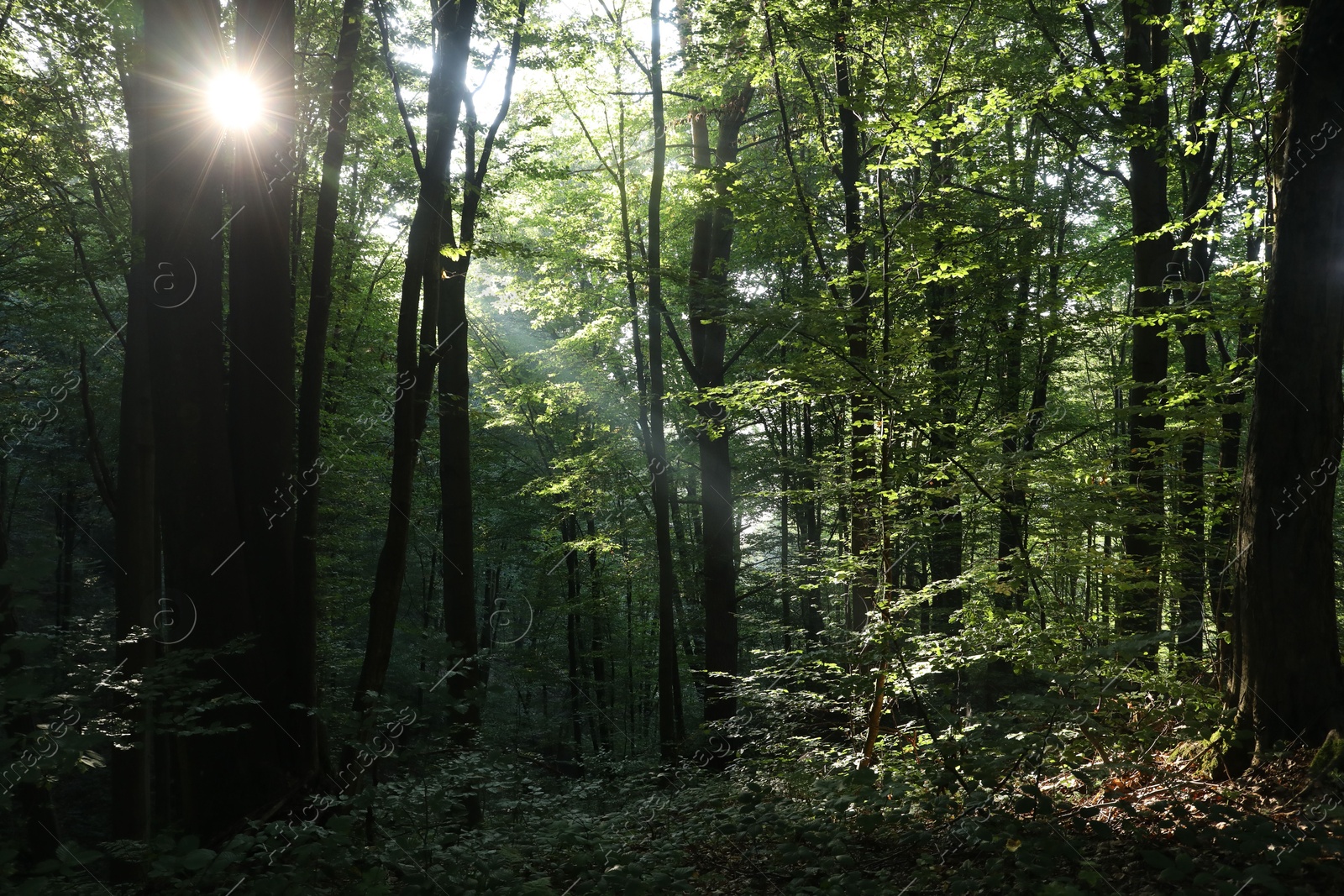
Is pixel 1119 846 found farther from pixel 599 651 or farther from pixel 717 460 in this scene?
pixel 599 651

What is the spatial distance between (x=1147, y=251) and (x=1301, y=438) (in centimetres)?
499

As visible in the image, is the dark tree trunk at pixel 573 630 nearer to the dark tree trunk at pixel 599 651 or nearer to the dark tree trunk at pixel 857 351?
the dark tree trunk at pixel 599 651

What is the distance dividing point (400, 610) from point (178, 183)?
21.4 m

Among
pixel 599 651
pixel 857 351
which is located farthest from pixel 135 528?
pixel 599 651

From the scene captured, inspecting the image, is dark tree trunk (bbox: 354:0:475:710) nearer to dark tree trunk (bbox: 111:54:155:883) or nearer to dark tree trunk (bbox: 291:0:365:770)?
dark tree trunk (bbox: 291:0:365:770)

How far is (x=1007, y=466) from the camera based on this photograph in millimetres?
5523

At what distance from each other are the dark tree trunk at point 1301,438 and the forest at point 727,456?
0.07 ft

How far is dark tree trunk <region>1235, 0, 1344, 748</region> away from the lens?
166 inches

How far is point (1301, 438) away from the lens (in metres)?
4.29

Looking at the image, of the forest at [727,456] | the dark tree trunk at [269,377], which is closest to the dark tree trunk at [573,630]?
Result: the forest at [727,456]

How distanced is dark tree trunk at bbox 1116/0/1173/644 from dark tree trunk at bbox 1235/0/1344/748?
2234 mm

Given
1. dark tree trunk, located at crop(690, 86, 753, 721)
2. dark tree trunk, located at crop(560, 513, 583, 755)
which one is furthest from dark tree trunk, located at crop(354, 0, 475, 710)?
dark tree trunk, located at crop(560, 513, 583, 755)

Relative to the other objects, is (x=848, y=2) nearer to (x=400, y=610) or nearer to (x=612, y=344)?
(x=612, y=344)

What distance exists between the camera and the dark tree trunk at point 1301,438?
4219 millimetres
